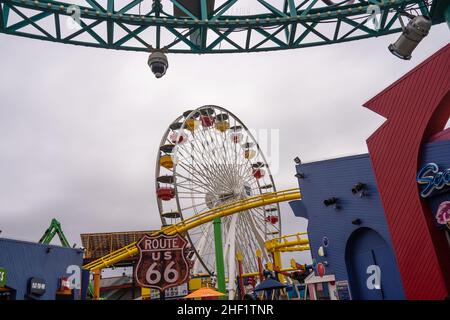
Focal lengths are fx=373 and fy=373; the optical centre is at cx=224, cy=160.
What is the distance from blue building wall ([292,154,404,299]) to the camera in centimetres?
1366

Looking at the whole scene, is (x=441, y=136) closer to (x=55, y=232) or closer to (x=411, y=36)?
(x=411, y=36)

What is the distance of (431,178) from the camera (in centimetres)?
1031

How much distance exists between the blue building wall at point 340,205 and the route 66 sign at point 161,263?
27.0ft

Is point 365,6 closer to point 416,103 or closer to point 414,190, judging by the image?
point 416,103

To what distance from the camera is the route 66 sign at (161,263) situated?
7602 millimetres

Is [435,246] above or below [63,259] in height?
below

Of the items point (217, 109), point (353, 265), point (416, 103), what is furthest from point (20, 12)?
point (217, 109)

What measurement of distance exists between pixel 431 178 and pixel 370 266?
4855 mm

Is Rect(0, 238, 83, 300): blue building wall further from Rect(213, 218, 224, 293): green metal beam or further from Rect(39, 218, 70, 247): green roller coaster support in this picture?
Rect(39, 218, 70, 247): green roller coaster support

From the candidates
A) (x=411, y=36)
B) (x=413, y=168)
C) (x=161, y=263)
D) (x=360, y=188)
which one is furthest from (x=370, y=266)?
(x=161, y=263)

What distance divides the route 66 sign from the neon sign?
22.9 ft

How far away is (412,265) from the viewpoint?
36.2 feet

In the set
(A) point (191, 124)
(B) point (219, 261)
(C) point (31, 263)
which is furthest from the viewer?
(A) point (191, 124)

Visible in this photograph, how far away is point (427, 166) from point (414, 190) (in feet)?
2.75
